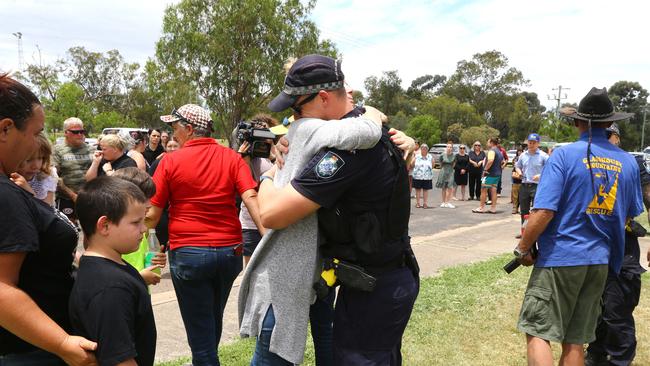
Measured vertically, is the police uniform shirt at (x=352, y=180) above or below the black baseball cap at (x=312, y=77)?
below

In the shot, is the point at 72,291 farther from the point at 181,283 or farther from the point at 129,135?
the point at 129,135

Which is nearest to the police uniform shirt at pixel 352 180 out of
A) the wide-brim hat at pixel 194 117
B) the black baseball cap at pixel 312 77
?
Answer: the black baseball cap at pixel 312 77

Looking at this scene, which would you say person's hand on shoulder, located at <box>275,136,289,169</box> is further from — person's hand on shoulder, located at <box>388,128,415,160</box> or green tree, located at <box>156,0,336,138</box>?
green tree, located at <box>156,0,336,138</box>

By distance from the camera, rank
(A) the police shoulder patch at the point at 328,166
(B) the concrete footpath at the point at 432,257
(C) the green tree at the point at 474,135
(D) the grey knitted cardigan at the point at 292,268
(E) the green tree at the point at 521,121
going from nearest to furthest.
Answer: (A) the police shoulder patch at the point at 328,166, (D) the grey knitted cardigan at the point at 292,268, (B) the concrete footpath at the point at 432,257, (C) the green tree at the point at 474,135, (E) the green tree at the point at 521,121

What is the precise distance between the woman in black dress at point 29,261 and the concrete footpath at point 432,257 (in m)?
2.25

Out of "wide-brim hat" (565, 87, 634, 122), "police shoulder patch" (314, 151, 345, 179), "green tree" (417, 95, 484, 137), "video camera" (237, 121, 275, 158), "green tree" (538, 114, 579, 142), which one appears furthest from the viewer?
"green tree" (417, 95, 484, 137)

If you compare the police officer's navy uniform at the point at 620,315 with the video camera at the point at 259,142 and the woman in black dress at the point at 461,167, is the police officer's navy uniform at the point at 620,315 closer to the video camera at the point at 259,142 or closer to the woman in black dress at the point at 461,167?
the video camera at the point at 259,142

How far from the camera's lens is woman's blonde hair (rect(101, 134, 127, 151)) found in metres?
5.51

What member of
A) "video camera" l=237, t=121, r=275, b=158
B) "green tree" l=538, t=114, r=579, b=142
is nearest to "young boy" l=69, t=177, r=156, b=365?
"video camera" l=237, t=121, r=275, b=158

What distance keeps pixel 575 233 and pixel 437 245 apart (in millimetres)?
5264

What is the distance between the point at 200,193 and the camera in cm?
318

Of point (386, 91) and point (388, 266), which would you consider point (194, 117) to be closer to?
point (388, 266)

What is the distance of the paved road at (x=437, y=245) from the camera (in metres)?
4.24

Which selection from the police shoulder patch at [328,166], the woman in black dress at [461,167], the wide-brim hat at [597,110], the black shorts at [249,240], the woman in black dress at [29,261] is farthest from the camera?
the woman in black dress at [461,167]
